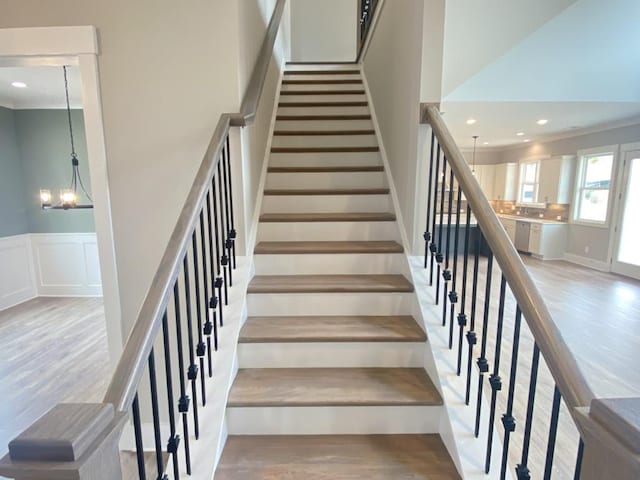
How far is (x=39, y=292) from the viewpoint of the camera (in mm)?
5609

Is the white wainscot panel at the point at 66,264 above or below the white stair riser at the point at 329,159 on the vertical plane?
below

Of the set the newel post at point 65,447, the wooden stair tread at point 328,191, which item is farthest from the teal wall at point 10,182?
the newel post at point 65,447

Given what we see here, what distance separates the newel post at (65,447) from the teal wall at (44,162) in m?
5.82

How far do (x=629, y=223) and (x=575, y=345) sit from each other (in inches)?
156

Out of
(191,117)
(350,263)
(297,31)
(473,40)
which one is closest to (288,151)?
(191,117)

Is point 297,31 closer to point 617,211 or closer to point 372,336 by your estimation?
point 372,336

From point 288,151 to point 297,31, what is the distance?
172 inches

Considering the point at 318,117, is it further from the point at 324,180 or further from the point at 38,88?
the point at 38,88

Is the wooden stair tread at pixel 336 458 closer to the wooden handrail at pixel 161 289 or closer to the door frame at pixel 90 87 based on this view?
the wooden handrail at pixel 161 289

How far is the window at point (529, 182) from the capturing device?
8188mm

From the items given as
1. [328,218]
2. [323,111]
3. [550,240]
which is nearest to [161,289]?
[328,218]

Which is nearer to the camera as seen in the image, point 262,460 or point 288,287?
point 262,460

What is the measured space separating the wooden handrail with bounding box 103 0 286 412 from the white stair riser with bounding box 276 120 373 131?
1498 mm

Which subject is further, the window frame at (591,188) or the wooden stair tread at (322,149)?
the window frame at (591,188)
